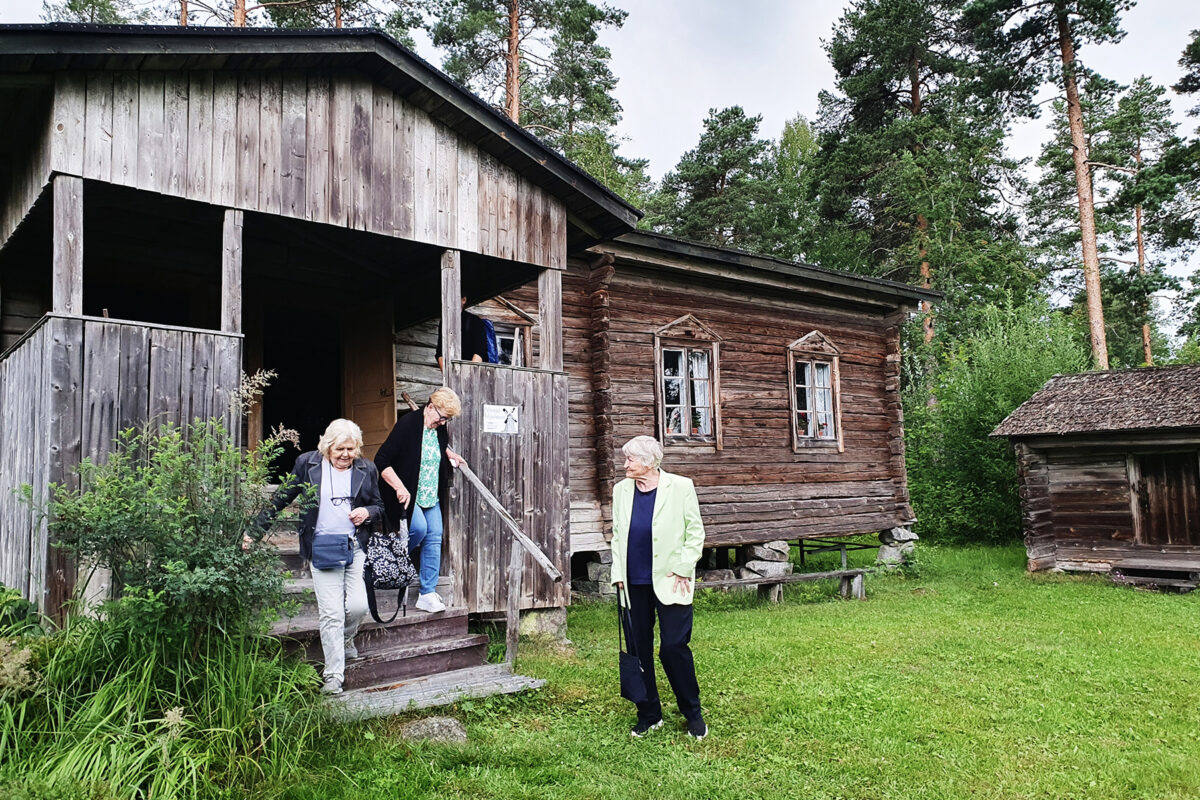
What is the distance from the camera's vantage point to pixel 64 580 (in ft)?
16.5

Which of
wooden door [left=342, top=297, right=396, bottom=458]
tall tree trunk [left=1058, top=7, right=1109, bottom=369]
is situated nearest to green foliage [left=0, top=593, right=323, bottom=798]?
wooden door [left=342, top=297, right=396, bottom=458]

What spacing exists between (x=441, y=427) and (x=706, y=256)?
6113 millimetres

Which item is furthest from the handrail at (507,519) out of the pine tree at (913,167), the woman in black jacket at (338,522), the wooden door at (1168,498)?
the pine tree at (913,167)

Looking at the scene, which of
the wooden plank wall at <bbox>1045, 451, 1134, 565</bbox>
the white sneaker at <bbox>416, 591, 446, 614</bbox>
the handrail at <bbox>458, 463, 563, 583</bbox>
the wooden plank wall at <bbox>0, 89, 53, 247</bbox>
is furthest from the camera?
the wooden plank wall at <bbox>1045, 451, 1134, 565</bbox>

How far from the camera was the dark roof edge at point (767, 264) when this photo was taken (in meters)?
10.8

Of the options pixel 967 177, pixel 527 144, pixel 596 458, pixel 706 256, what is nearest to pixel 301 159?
pixel 527 144

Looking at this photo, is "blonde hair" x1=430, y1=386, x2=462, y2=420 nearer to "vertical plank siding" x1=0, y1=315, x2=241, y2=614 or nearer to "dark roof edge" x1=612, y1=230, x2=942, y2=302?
"vertical plank siding" x1=0, y1=315, x2=241, y2=614

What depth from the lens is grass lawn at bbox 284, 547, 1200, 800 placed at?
4398 millimetres

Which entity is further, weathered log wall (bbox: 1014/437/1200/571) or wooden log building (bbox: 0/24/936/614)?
weathered log wall (bbox: 1014/437/1200/571)

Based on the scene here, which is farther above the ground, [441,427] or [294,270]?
[294,270]

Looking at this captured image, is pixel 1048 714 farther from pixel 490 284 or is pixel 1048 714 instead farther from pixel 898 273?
pixel 898 273

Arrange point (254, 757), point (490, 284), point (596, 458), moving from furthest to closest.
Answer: point (596, 458) → point (490, 284) → point (254, 757)

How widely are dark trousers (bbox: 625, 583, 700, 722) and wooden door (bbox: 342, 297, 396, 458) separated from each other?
4640mm

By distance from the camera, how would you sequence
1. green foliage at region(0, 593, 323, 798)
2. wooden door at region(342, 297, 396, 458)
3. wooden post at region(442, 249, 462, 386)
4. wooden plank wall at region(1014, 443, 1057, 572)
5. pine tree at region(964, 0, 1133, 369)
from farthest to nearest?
1. pine tree at region(964, 0, 1133, 369)
2. wooden plank wall at region(1014, 443, 1057, 572)
3. wooden door at region(342, 297, 396, 458)
4. wooden post at region(442, 249, 462, 386)
5. green foliage at region(0, 593, 323, 798)
